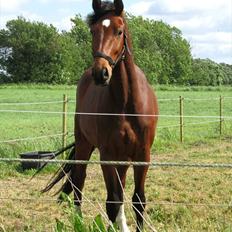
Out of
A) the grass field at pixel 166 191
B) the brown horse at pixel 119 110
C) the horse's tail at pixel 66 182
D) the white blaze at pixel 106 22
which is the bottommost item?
the grass field at pixel 166 191

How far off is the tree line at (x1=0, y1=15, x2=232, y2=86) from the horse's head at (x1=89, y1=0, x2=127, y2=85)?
37301mm

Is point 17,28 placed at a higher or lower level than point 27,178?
higher

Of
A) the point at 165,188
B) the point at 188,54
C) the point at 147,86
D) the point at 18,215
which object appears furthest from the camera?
the point at 188,54

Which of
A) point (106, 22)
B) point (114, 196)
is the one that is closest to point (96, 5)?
point (106, 22)

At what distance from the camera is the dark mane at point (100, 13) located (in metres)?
5.05

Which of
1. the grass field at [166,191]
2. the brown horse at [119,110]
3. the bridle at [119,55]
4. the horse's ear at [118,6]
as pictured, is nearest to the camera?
the bridle at [119,55]

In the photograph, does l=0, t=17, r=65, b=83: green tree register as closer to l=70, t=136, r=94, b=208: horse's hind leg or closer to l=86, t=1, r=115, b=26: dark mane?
l=70, t=136, r=94, b=208: horse's hind leg

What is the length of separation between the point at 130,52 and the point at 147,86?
505 millimetres

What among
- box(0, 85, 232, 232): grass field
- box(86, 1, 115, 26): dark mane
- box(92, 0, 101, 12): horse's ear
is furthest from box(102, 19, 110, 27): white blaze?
box(0, 85, 232, 232): grass field

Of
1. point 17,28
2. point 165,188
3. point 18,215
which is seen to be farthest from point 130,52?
point 17,28

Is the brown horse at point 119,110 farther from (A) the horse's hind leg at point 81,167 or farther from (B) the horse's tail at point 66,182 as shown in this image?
(B) the horse's tail at point 66,182

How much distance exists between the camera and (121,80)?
5242 mm

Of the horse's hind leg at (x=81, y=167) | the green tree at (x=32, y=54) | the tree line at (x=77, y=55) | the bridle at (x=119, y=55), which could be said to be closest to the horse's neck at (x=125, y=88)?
the bridle at (x=119, y=55)

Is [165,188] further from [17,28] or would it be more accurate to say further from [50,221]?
[17,28]
